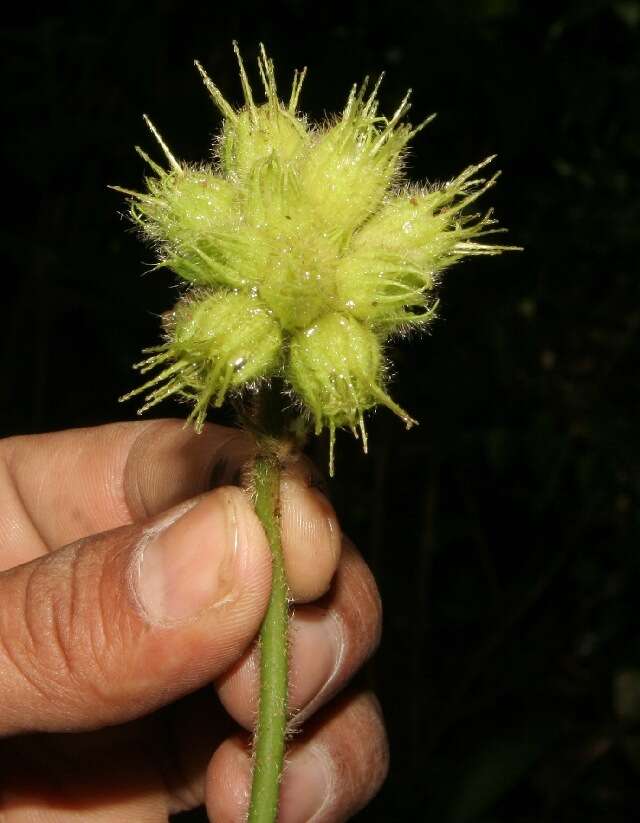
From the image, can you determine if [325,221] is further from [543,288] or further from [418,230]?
[543,288]

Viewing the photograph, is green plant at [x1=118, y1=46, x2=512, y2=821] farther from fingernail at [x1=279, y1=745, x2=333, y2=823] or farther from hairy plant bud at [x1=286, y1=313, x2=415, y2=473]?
fingernail at [x1=279, y1=745, x2=333, y2=823]

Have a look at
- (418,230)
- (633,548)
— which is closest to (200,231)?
(418,230)

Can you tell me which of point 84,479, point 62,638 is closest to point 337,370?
point 62,638

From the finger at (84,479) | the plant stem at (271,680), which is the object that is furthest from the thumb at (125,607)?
the finger at (84,479)

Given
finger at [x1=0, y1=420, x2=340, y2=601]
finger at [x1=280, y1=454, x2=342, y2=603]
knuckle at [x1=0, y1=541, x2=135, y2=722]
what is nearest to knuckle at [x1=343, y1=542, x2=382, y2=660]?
finger at [x1=280, y1=454, x2=342, y2=603]

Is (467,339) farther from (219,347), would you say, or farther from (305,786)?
(219,347)

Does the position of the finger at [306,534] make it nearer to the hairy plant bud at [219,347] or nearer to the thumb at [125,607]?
the thumb at [125,607]
